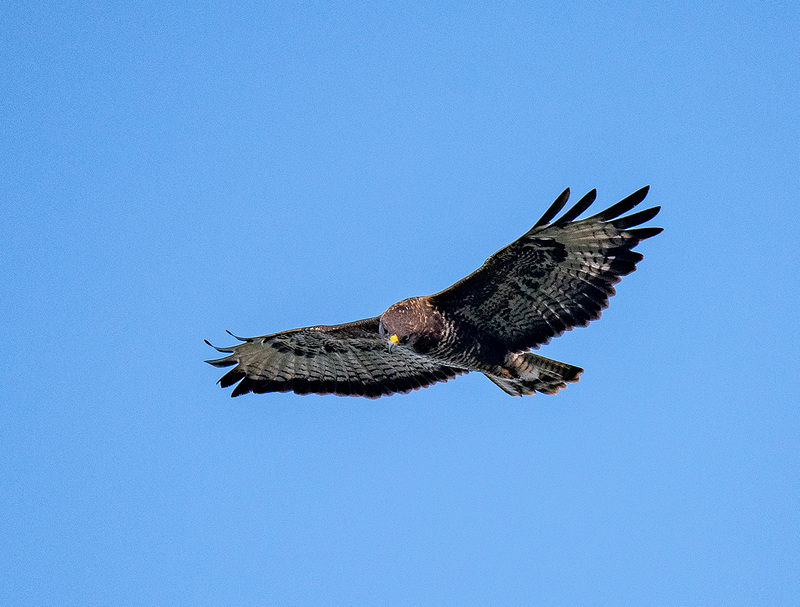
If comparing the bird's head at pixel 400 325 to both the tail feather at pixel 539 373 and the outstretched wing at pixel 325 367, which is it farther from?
the tail feather at pixel 539 373

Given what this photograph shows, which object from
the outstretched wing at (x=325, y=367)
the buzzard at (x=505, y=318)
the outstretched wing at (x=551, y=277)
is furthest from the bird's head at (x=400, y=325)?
the outstretched wing at (x=325, y=367)

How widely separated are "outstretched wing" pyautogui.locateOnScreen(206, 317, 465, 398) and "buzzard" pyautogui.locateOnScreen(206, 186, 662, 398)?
0.6 inches

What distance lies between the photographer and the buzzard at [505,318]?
35.3 feet

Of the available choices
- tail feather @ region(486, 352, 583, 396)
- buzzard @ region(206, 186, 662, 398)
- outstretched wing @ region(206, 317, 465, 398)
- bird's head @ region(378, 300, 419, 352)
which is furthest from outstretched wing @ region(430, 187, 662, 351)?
outstretched wing @ region(206, 317, 465, 398)

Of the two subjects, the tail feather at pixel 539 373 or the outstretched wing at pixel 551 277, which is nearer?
the outstretched wing at pixel 551 277

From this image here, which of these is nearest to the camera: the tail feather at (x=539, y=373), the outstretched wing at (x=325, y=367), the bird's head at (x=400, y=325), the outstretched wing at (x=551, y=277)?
the outstretched wing at (x=551, y=277)

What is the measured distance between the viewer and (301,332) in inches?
479

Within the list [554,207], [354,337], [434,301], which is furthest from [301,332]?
[554,207]

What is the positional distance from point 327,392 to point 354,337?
1075mm

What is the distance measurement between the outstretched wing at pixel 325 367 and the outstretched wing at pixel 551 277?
1.35 meters

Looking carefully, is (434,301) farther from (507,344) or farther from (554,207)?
(554,207)

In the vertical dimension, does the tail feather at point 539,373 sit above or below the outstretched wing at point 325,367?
below

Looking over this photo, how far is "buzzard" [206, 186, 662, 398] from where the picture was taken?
35.3 feet

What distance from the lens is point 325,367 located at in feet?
42.3
